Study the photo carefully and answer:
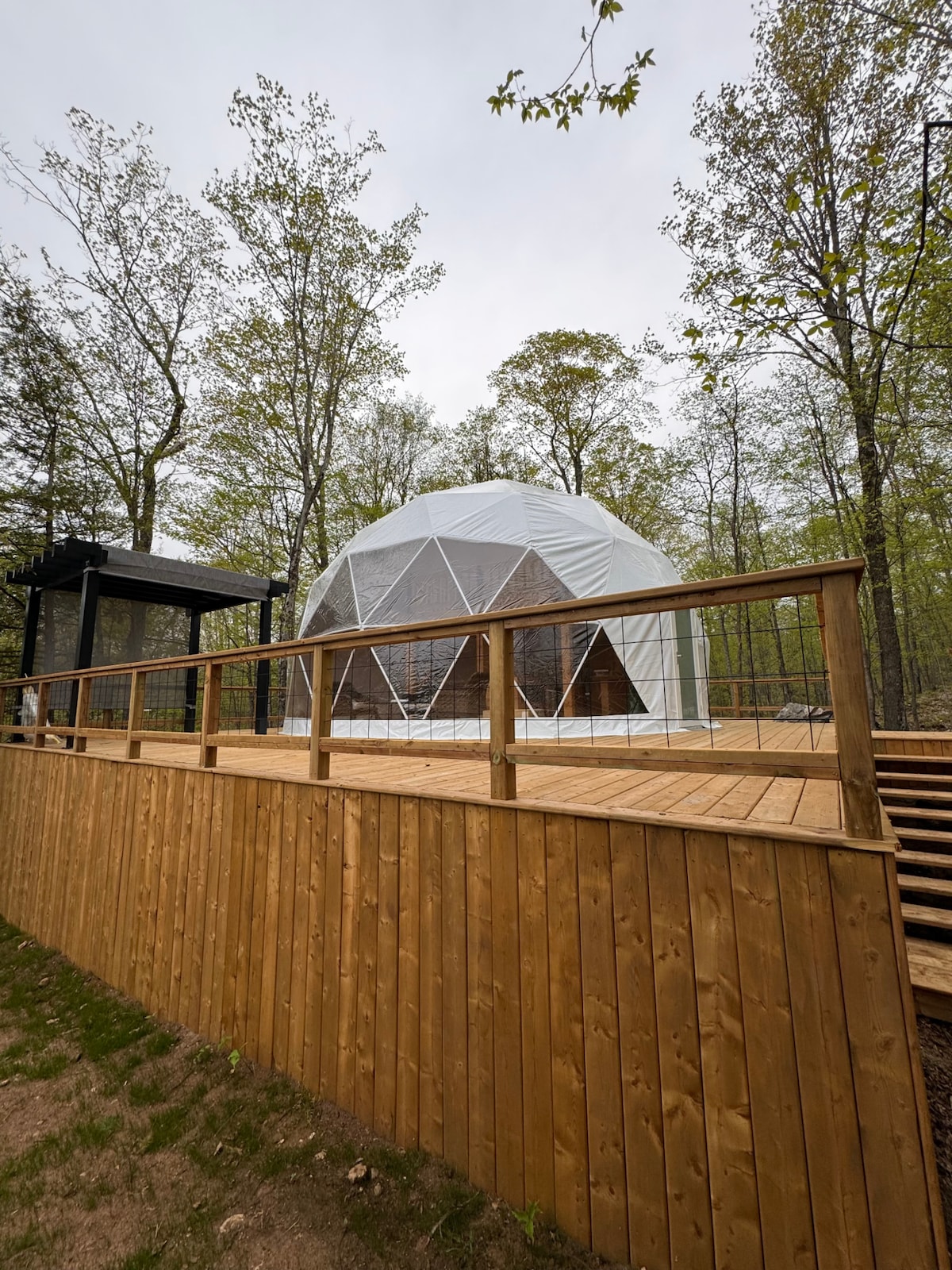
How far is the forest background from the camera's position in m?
7.96

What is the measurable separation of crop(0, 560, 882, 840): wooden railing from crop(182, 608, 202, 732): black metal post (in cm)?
550

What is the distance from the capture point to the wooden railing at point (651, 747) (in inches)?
61.4

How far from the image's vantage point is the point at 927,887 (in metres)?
2.68

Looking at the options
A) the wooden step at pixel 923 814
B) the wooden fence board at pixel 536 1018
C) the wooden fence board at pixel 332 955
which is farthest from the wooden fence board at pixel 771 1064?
the wooden step at pixel 923 814

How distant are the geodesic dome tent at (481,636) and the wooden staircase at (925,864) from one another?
95.4 inches

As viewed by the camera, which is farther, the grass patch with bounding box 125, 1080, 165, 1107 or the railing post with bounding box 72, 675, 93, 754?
the railing post with bounding box 72, 675, 93, 754

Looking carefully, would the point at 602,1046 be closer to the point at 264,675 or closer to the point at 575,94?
the point at 575,94

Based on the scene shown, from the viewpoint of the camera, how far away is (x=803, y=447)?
504 inches

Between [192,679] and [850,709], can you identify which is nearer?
[850,709]

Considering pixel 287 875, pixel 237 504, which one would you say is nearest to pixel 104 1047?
pixel 287 875

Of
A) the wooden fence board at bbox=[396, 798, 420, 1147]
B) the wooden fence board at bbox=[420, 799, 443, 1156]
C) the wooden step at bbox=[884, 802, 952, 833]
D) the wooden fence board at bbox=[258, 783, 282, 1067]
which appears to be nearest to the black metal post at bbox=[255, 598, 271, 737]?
the wooden fence board at bbox=[258, 783, 282, 1067]

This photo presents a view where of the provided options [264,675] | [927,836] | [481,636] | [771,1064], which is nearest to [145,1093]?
[771,1064]

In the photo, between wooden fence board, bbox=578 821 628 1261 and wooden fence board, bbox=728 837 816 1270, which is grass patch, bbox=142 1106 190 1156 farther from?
wooden fence board, bbox=728 837 816 1270

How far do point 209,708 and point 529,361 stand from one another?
16007 millimetres
